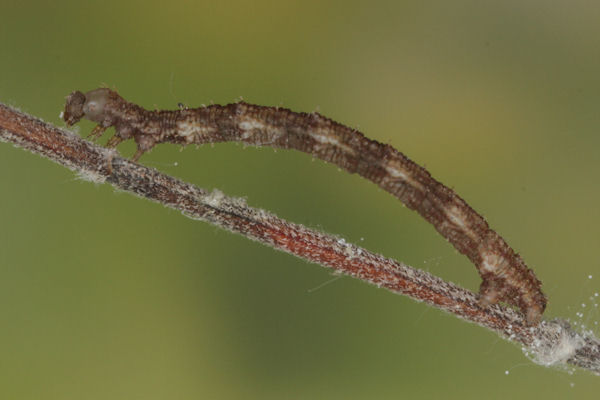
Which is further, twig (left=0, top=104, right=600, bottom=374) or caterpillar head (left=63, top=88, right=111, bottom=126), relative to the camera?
caterpillar head (left=63, top=88, right=111, bottom=126)

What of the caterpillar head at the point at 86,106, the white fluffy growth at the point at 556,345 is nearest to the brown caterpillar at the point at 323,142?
the caterpillar head at the point at 86,106

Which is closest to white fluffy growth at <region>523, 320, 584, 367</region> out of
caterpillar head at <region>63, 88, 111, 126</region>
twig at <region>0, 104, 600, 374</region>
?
twig at <region>0, 104, 600, 374</region>

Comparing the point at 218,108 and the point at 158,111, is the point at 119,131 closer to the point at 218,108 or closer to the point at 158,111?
the point at 158,111

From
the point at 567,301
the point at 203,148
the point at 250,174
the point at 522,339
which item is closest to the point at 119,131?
the point at 203,148

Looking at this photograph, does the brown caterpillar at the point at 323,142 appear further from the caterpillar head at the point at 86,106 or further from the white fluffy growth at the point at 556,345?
the white fluffy growth at the point at 556,345

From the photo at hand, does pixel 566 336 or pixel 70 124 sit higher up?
pixel 70 124

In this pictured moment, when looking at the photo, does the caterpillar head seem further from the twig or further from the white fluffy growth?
the white fluffy growth
